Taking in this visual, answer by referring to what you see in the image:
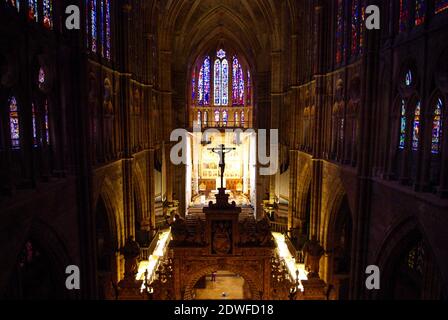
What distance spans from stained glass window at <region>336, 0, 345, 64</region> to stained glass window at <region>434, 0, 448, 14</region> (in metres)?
7.46

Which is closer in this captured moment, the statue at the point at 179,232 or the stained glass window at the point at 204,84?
the statue at the point at 179,232

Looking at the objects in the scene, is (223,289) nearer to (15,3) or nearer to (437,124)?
(437,124)

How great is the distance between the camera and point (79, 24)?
12703 mm

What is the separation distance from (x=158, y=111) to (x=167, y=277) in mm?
19071

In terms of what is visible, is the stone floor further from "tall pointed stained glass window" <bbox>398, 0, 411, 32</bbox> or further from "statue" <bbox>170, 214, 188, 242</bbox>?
"tall pointed stained glass window" <bbox>398, 0, 411, 32</bbox>

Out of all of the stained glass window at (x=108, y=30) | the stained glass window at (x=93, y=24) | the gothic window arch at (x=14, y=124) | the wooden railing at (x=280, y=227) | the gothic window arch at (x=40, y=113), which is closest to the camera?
the gothic window arch at (x=14, y=124)

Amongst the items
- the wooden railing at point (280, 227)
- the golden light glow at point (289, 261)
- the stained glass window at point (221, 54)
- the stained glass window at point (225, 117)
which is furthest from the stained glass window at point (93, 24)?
the stained glass window at point (225, 117)

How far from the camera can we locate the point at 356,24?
16016 millimetres

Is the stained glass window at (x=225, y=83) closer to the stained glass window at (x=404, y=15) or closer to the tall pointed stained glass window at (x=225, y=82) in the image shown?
the tall pointed stained glass window at (x=225, y=82)

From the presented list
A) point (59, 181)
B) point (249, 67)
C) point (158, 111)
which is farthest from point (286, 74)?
point (59, 181)


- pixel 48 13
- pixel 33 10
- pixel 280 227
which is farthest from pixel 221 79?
pixel 33 10

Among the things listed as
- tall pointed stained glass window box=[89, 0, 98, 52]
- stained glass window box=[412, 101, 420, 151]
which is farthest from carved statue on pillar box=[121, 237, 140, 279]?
stained glass window box=[412, 101, 420, 151]

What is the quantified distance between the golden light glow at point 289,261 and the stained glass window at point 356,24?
1072 centimetres

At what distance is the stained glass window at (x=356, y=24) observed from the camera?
15.6 metres
